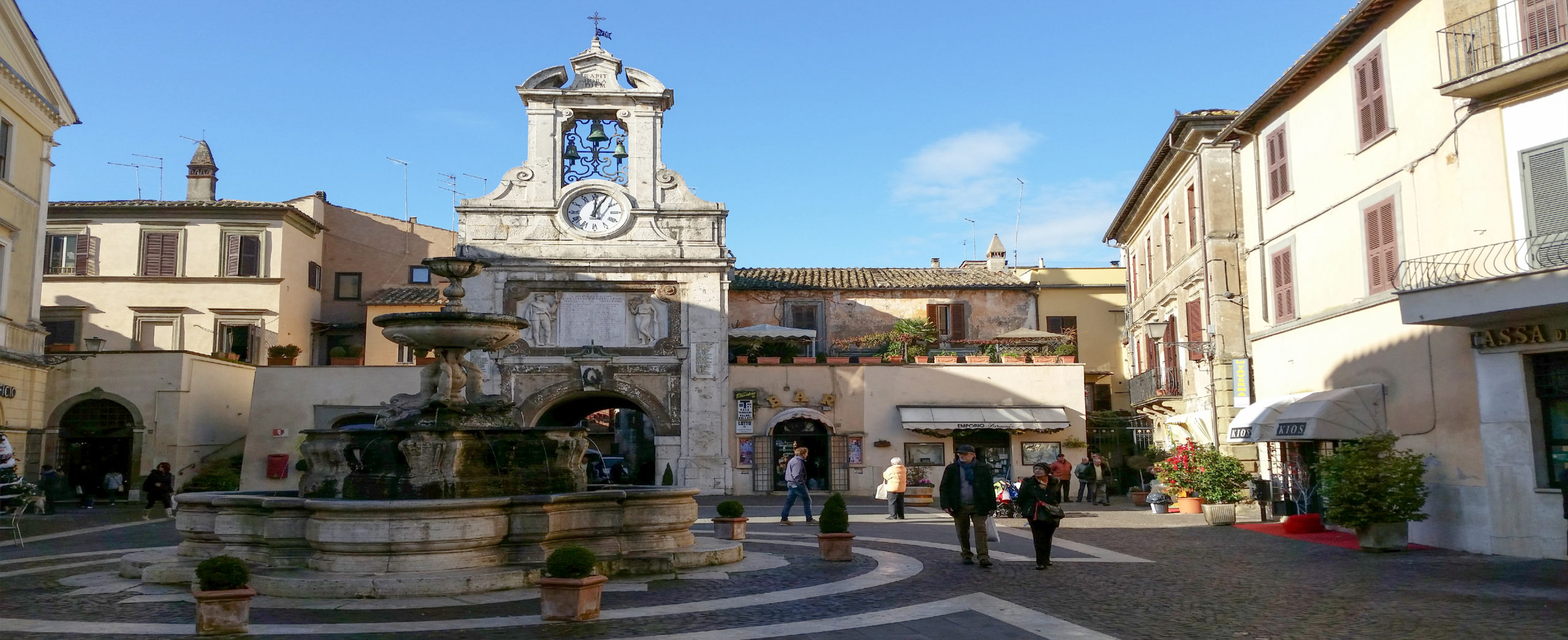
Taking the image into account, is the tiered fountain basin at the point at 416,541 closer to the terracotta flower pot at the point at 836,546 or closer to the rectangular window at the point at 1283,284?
the terracotta flower pot at the point at 836,546

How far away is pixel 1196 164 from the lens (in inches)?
962

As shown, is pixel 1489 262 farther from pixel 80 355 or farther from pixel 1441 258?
pixel 80 355

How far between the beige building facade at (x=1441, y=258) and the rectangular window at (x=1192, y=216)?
4443 mm

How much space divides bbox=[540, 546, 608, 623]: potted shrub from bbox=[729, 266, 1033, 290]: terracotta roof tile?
96.3ft

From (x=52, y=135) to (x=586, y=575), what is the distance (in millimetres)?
25876

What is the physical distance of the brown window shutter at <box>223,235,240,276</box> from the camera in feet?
120

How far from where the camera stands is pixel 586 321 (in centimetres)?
3073

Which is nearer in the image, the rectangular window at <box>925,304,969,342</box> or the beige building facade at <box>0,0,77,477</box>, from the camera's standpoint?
the beige building facade at <box>0,0,77,477</box>

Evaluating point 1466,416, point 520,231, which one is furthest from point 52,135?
point 1466,416

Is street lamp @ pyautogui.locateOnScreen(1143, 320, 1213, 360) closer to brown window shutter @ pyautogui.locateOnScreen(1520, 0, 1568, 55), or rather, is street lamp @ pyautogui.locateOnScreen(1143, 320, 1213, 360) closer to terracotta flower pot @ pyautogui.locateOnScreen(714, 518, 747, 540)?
brown window shutter @ pyautogui.locateOnScreen(1520, 0, 1568, 55)

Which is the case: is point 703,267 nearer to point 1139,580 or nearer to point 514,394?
point 514,394

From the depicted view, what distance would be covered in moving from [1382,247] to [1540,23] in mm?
3989

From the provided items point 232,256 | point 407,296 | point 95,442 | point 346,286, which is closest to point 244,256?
point 232,256

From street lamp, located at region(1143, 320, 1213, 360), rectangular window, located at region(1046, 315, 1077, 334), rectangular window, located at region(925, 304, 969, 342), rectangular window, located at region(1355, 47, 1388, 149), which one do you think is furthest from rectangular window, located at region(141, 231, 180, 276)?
rectangular window, located at region(1355, 47, 1388, 149)
